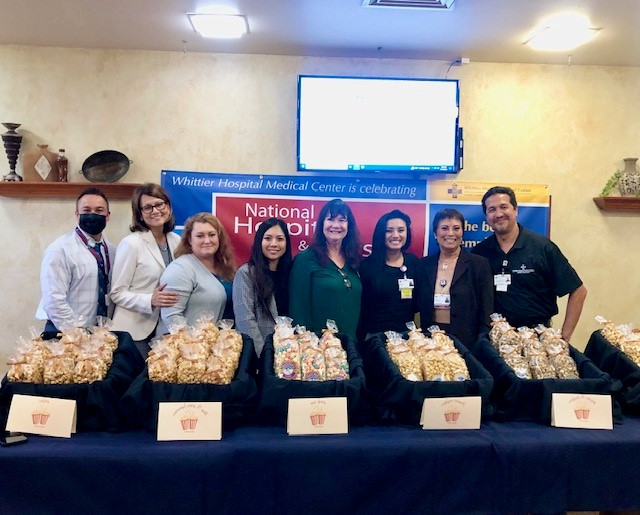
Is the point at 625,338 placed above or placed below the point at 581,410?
above

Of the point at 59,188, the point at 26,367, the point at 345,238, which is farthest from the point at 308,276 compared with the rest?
the point at 59,188

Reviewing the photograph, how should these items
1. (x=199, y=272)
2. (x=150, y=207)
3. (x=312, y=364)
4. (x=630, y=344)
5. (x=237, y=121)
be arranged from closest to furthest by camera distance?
(x=312, y=364) → (x=630, y=344) → (x=199, y=272) → (x=150, y=207) → (x=237, y=121)

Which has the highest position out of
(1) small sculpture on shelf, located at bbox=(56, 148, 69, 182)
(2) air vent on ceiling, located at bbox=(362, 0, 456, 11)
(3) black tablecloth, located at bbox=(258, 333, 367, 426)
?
(2) air vent on ceiling, located at bbox=(362, 0, 456, 11)

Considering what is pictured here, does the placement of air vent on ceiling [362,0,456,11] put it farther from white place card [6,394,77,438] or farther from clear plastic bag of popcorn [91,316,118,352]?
white place card [6,394,77,438]

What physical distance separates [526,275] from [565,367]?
1.13 metres

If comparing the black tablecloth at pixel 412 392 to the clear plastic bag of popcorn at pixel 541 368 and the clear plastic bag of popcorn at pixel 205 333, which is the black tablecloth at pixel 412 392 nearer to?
the clear plastic bag of popcorn at pixel 541 368

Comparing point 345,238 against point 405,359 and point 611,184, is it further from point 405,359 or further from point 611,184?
point 611,184

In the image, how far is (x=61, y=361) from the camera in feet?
5.14

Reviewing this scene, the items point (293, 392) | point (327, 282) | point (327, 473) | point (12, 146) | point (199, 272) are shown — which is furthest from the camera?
point (12, 146)

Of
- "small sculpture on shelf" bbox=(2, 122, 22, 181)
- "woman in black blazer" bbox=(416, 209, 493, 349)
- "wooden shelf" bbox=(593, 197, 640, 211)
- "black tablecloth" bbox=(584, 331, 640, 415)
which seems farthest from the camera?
"wooden shelf" bbox=(593, 197, 640, 211)

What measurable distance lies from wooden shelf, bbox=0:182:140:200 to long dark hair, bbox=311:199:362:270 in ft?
4.54

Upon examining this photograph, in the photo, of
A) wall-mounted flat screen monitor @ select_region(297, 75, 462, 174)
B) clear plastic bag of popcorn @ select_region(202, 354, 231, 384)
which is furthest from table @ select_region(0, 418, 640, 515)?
wall-mounted flat screen monitor @ select_region(297, 75, 462, 174)

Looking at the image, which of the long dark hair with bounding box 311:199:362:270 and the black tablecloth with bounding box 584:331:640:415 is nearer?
the black tablecloth with bounding box 584:331:640:415

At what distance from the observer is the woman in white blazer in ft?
9.07
